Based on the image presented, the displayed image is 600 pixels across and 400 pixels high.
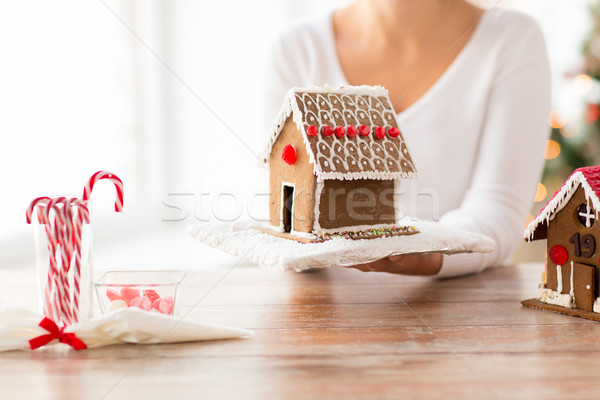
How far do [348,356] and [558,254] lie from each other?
1.62 ft

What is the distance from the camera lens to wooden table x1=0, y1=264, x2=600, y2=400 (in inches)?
29.9

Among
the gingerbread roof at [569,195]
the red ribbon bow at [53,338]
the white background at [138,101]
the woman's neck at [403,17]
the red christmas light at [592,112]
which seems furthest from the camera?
the red christmas light at [592,112]

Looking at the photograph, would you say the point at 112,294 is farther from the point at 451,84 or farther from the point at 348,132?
the point at 451,84

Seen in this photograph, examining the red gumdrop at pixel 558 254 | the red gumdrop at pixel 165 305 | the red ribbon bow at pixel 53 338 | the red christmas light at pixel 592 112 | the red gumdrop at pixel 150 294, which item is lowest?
the red ribbon bow at pixel 53 338

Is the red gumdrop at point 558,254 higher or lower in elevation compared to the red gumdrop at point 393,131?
lower

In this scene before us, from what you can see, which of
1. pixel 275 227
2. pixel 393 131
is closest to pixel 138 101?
pixel 275 227

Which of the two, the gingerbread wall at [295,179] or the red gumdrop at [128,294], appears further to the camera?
the gingerbread wall at [295,179]

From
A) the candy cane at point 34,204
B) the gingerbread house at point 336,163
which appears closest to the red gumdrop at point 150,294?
the candy cane at point 34,204

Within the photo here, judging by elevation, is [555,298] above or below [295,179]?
below

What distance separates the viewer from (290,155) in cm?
130

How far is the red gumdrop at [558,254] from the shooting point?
108 cm

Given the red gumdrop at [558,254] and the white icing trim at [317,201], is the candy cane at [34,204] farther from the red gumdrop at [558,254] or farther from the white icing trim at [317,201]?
the red gumdrop at [558,254]

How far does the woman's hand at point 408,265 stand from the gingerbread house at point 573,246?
26 cm

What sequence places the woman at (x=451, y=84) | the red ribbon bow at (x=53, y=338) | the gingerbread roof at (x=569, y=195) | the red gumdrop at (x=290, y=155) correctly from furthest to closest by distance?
the woman at (x=451, y=84), the red gumdrop at (x=290, y=155), the gingerbread roof at (x=569, y=195), the red ribbon bow at (x=53, y=338)
